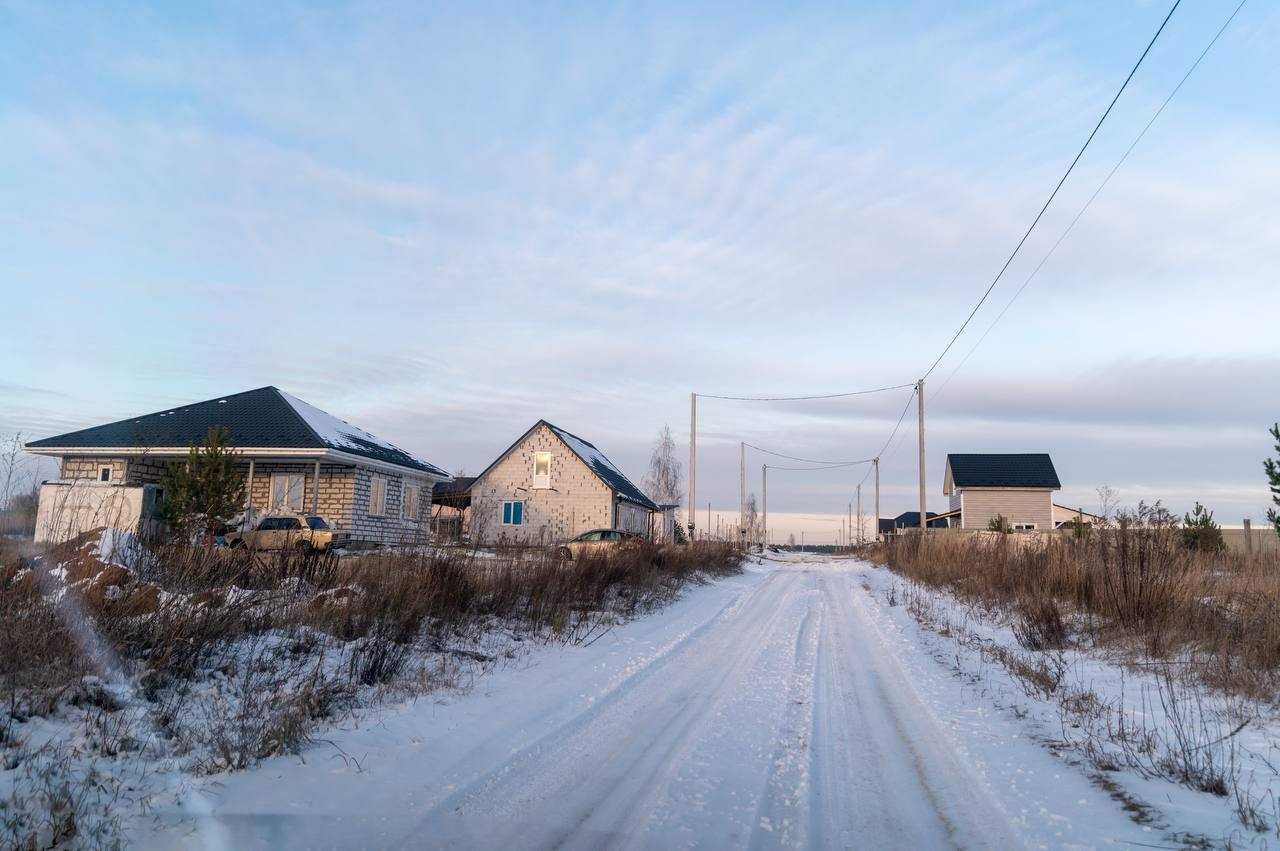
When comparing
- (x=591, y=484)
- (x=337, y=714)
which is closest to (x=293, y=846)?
(x=337, y=714)

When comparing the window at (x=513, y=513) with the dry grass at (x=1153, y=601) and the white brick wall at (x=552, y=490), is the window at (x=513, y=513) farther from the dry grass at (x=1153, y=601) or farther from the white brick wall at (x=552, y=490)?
the dry grass at (x=1153, y=601)

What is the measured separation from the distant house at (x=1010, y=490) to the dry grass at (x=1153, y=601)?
115ft

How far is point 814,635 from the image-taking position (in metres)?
11.8

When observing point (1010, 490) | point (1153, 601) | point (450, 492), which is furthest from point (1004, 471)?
point (1153, 601)

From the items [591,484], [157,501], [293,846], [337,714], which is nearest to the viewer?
[293,846]

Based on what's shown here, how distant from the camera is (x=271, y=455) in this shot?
86.5 feet

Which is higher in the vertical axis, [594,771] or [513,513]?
[513,513]

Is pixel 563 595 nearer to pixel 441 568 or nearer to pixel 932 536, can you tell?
pixel 441 568

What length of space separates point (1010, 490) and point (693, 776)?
4791 centimetres

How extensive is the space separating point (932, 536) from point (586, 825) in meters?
25.4

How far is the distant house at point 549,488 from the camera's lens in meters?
39.5

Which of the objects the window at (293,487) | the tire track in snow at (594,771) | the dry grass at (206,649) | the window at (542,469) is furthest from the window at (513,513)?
the tire track in snow at (594,771)

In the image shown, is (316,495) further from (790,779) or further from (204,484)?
(790,779)

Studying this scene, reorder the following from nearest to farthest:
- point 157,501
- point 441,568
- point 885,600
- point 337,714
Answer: point 337,714
point 441,568
point 885,600
point 157,501
